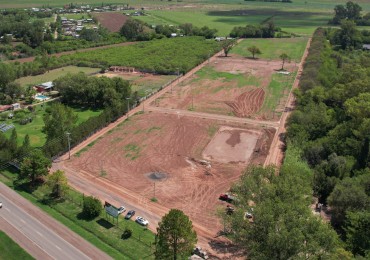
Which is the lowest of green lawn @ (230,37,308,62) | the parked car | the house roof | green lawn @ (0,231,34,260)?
green lawn @ (0,231,34,260)

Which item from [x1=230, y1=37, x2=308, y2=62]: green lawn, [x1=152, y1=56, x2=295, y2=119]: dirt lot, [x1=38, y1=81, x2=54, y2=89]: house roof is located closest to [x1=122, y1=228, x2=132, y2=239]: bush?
[x1=152, y1=56, x2=295, y2=119]: dirt lot

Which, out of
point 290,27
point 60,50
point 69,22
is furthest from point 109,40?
point 290,27

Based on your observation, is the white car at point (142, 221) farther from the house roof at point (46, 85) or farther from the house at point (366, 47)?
the house at point (366, 47)

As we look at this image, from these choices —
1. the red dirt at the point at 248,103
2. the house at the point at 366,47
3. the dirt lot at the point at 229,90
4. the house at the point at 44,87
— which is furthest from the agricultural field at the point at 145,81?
the house at the point at 366,47

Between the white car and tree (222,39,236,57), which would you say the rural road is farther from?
tree (222,39,236,57)

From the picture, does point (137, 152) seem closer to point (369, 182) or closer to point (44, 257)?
point (44, 257)

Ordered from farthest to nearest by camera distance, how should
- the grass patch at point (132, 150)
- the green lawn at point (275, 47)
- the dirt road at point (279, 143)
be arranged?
the green lawn at point (275, 47), the grass patch at point (132, 150), the dirt road at point (279, 143)
